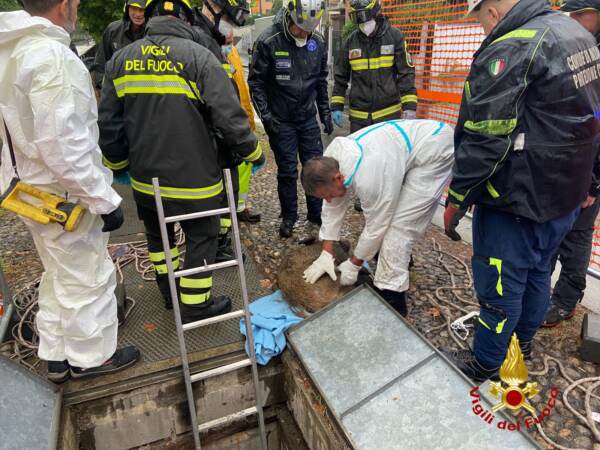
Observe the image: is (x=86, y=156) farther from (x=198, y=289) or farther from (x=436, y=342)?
(x=436, y=342)

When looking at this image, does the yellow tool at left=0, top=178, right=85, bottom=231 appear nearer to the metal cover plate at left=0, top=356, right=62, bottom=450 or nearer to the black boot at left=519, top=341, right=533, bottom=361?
the metal cover plate at left=0, top=356, right=62, bottom=450

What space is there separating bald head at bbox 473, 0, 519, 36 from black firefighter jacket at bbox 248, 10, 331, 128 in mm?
2147

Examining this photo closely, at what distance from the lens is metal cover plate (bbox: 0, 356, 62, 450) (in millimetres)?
1914

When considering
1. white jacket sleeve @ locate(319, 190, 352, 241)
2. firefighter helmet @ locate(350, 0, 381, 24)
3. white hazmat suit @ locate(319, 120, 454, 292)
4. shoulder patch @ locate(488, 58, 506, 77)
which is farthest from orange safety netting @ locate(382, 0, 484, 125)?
shoulder patch @ locate(488, 58, 506, 77)

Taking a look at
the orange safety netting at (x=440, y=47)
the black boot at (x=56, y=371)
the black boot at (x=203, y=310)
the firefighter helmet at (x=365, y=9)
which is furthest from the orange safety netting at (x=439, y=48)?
the black boot at (x=56, y=371)

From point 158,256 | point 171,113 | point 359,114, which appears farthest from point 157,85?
point 359,114

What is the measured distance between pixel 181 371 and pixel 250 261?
4.81 ft

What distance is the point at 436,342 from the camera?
2.92 m

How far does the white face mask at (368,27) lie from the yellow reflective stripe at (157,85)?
261 centimetres

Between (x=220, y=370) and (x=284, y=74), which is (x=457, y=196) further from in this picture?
(x=284, y=74)

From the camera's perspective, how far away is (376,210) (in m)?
2.69

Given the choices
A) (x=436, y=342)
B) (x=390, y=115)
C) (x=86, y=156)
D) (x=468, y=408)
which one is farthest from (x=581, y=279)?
(x=86, y=156)

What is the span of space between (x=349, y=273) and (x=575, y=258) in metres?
1.57

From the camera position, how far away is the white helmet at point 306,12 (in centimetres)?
366
